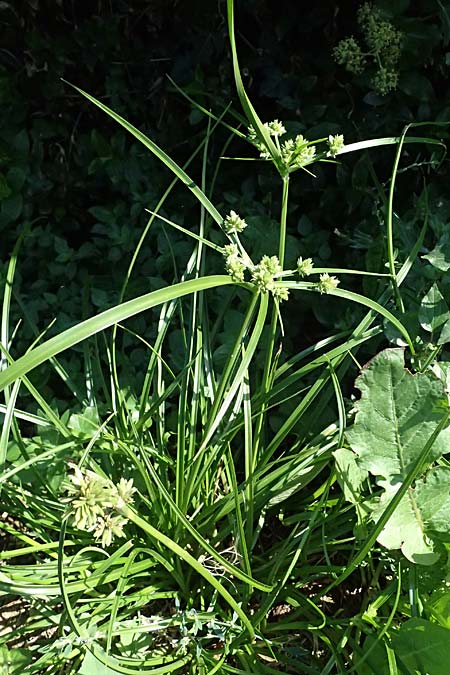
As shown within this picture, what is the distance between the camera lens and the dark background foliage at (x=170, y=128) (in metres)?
1.53

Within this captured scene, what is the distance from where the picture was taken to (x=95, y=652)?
113 centimetres

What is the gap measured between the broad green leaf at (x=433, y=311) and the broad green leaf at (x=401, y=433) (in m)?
0.15

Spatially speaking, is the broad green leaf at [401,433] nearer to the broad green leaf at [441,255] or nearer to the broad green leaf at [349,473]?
the broad green leaf at [349,473]

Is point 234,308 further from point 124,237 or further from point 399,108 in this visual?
point 399,108

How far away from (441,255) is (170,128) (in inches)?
33.4

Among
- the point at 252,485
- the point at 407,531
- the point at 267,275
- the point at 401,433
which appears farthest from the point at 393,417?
the point at 267,275

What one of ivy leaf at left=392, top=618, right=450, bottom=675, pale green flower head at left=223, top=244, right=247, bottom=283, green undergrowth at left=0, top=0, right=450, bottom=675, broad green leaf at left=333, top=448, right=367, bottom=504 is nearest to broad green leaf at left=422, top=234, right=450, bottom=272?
green undergrowth at left=0, top=0, right=450, bottom=675

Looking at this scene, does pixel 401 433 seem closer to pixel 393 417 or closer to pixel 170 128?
pixel 393 417

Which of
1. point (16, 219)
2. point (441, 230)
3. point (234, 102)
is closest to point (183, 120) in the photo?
point (234, 102)

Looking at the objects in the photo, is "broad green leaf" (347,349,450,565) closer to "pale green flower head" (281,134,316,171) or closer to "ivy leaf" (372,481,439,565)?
"ivy leaf" (372,481,439,565)

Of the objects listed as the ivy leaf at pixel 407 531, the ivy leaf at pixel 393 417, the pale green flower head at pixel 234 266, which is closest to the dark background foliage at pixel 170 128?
the ivy leaf at pixel 393 417

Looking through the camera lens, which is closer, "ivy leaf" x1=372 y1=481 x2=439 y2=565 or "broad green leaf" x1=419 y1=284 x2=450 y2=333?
"ivy leaf" x1=372 y1=481 x2=439 y2=565

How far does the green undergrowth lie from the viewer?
1.12m

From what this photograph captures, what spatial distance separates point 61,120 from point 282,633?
146 centimetres
